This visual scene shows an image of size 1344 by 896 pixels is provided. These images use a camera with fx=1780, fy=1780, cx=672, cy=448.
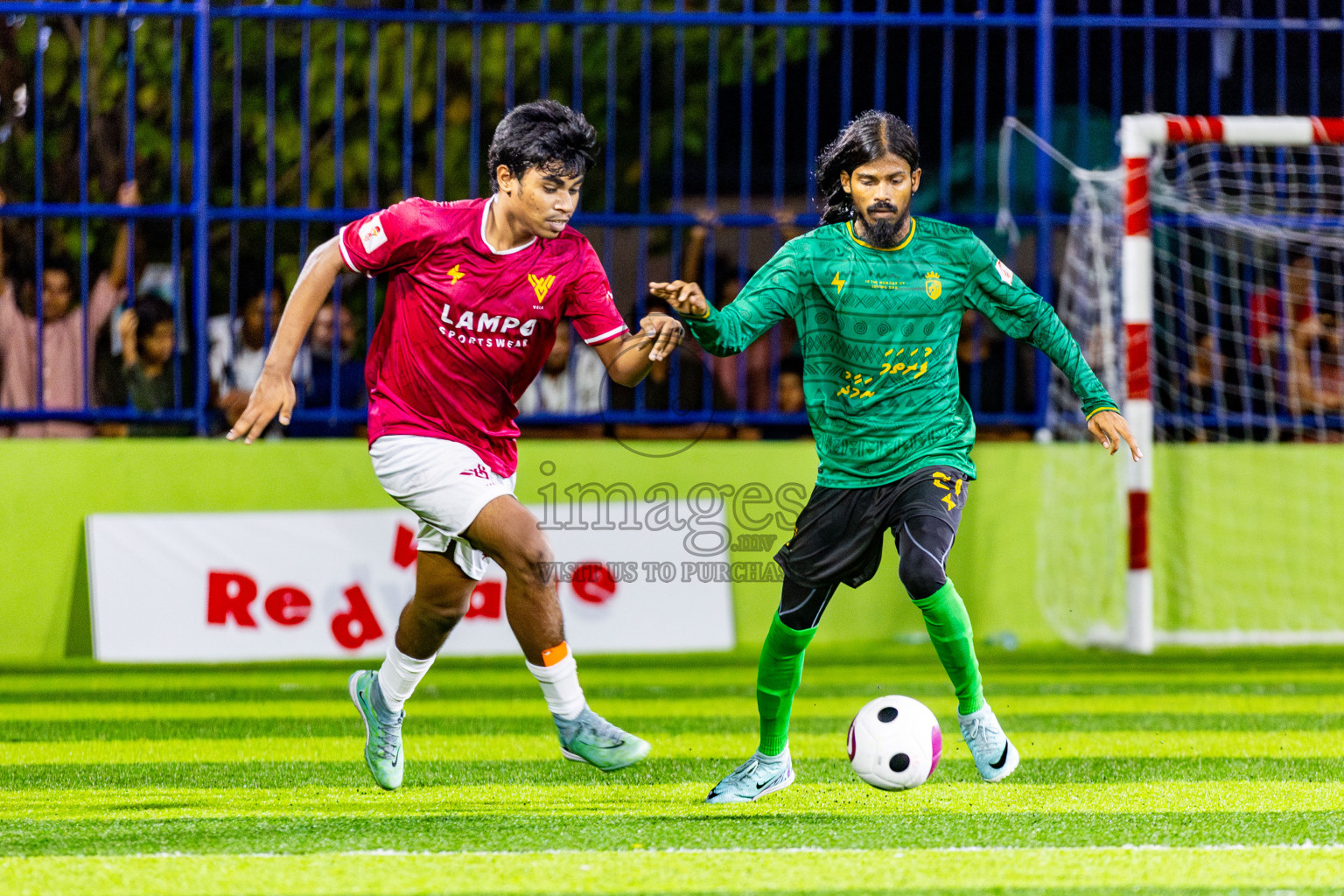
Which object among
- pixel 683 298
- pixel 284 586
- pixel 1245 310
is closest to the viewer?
pixel 683 298

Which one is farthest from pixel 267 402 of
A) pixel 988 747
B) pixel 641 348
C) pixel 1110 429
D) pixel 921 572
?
pixel 1110 429

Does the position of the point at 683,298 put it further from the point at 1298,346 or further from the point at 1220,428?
the point at 1298,346

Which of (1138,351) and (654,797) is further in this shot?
(1138,351)

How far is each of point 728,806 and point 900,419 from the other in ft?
3.67

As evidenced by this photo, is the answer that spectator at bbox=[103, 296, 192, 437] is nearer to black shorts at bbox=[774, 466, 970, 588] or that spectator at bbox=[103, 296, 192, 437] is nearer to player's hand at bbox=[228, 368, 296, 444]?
player's hand at bbox=[228, 368, 296, 444]

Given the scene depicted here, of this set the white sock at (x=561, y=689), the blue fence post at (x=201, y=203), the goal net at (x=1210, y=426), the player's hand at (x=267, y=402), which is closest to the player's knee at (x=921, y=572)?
the white sock at (x=561, y=689)

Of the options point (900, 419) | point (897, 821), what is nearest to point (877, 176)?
point (900, 419)

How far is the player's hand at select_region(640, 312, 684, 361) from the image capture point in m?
4.40

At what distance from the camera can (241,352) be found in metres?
9.31

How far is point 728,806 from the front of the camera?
4676 mm

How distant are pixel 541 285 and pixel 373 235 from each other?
1.62ft

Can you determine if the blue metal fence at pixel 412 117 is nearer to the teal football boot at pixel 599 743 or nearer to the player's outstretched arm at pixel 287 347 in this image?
the player's outstretched arm at pixel 287 347

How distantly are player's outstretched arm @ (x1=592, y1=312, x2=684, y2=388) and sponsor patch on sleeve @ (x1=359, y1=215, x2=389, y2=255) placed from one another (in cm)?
67

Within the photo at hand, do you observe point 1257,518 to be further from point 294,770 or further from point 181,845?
point 181,845
